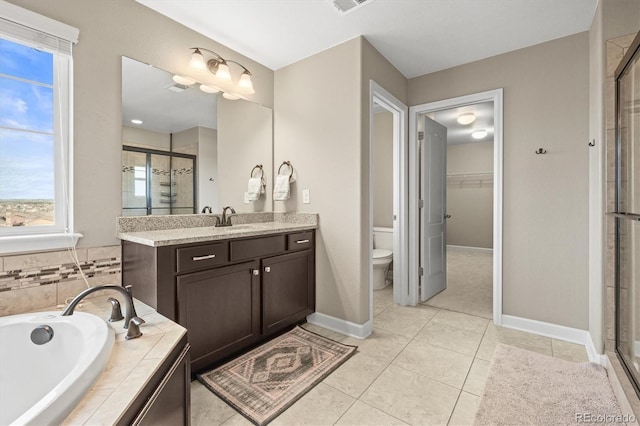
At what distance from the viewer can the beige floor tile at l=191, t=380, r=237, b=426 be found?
1.50m

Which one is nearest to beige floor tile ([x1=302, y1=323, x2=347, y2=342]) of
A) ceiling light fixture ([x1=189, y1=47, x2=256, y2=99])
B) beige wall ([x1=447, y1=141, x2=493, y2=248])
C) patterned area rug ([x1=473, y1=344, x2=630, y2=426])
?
patterned area rug ([x1=473, y1=344, x2=630, y2=426])

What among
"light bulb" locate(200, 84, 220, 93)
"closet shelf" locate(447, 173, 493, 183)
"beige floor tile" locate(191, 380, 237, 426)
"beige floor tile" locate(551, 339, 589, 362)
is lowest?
"beige floor tile" locate(551, 339, 589, 362)

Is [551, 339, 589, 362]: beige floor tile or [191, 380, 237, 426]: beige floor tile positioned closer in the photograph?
[191, 380, 237, 426]: beige floor tile

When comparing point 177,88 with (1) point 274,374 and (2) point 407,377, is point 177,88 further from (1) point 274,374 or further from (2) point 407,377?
(2) point 407,377

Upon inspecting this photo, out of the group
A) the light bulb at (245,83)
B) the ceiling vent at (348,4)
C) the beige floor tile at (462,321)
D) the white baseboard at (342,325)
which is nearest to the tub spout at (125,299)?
the white baseboard at (342,325)

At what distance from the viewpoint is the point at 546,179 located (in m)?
2.46

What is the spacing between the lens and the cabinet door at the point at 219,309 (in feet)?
5.83

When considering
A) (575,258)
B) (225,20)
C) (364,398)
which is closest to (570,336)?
(575,258)

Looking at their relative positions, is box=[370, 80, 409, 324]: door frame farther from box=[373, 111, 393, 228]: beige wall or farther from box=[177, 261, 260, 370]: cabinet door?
box=[177, 261, 260, 370]: cabinet door

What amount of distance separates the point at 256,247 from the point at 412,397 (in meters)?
1.35

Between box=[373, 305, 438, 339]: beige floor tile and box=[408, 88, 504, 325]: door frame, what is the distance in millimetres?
165

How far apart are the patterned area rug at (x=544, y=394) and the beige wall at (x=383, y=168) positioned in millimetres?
2355

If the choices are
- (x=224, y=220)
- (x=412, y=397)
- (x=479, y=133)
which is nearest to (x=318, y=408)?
(x=412, y=397)

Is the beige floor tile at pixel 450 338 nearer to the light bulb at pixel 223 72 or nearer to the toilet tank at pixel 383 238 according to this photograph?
the toilet tank at pixel 383 238
